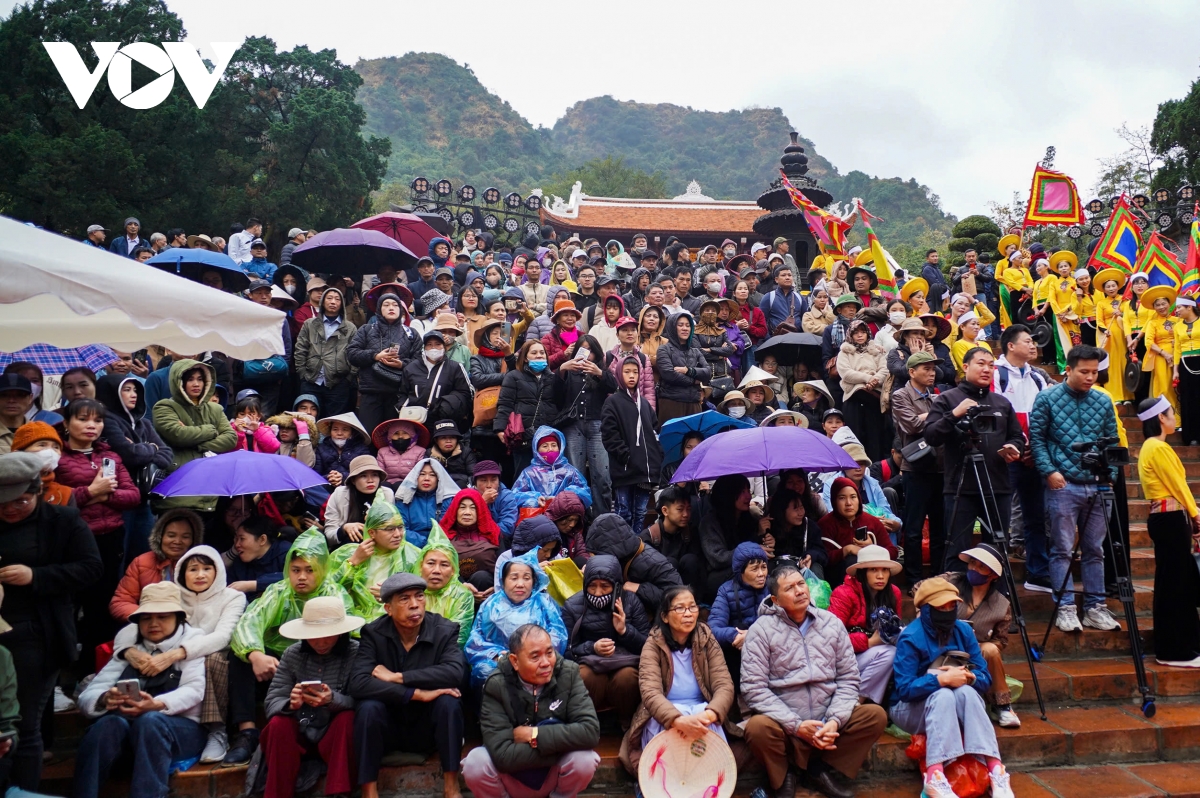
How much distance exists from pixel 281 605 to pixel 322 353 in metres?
3.71

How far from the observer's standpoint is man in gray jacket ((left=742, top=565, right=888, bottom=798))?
4582 millimetres

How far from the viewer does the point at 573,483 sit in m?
6.64

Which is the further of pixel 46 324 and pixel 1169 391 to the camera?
pixel 1169 391

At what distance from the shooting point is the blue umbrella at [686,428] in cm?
696

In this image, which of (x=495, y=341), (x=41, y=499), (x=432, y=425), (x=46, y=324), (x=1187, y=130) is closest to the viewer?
(x=46, y=324)

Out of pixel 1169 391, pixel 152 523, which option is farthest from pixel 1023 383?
pixel 152 523

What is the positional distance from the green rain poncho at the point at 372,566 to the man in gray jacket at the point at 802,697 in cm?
221

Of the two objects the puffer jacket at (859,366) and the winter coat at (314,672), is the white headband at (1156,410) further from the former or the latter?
the winter coat at (314,672)

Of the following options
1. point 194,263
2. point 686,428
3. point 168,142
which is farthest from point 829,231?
point 168,142

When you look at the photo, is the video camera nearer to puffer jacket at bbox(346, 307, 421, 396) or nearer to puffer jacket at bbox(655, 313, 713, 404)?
puffer jacket at bbox(655, 313, 713, 404)

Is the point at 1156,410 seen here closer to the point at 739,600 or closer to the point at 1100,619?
the point at 1100,619

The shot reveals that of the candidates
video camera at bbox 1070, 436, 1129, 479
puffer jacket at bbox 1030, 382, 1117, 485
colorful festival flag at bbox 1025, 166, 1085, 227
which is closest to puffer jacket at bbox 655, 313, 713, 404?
puffer jacket at bbox 1030, 382, 1117, 485

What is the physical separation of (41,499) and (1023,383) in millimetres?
6838

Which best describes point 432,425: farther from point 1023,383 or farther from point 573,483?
point 1023,383
